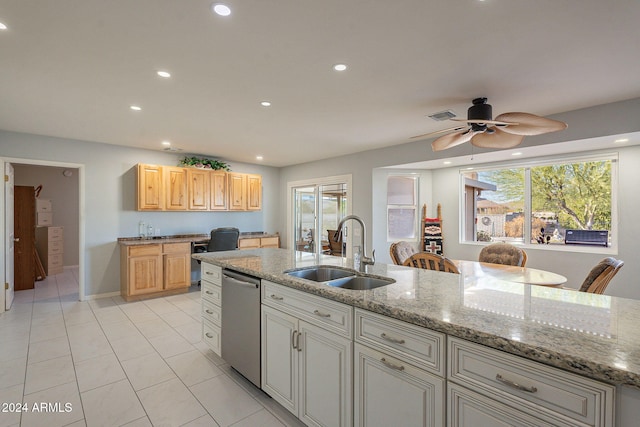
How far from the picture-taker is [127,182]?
5094 mm

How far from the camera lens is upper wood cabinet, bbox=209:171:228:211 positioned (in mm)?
5766

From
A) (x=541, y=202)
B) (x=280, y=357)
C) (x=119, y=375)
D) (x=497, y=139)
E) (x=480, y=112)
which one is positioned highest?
(x=480, y=112)

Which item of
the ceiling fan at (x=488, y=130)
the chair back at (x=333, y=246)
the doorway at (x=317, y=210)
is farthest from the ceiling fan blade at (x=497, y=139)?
the chair back at (x=333, y=246)

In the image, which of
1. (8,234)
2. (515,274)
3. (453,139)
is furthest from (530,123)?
(8,234)

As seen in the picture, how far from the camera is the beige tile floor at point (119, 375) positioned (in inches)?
80.9

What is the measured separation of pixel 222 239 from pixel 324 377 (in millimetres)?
3863

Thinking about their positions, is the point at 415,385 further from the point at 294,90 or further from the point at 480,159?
the point at 480,159

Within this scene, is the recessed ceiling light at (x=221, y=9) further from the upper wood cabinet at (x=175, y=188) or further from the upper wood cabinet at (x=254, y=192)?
the upper wood cabinet at (x=254, y=192)

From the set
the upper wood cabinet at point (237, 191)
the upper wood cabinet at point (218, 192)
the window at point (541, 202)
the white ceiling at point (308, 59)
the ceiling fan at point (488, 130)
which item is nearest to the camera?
the white ceiling at point (308, 59)

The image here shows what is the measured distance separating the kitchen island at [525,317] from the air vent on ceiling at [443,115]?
190cm

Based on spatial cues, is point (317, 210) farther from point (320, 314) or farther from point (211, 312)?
point (320, 314)

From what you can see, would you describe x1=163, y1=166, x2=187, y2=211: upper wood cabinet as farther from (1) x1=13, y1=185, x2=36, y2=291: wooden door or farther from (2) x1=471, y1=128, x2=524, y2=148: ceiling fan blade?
(2) x1=471, y1=128, x2=524, y2=148: ceiling fan blade

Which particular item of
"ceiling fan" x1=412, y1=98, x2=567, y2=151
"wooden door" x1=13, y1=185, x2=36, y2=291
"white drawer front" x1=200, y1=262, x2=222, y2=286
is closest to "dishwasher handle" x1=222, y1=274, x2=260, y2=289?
"white drawer front" x1=200, y1=262, x2=222, y2=286

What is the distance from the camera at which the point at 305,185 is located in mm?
6551
